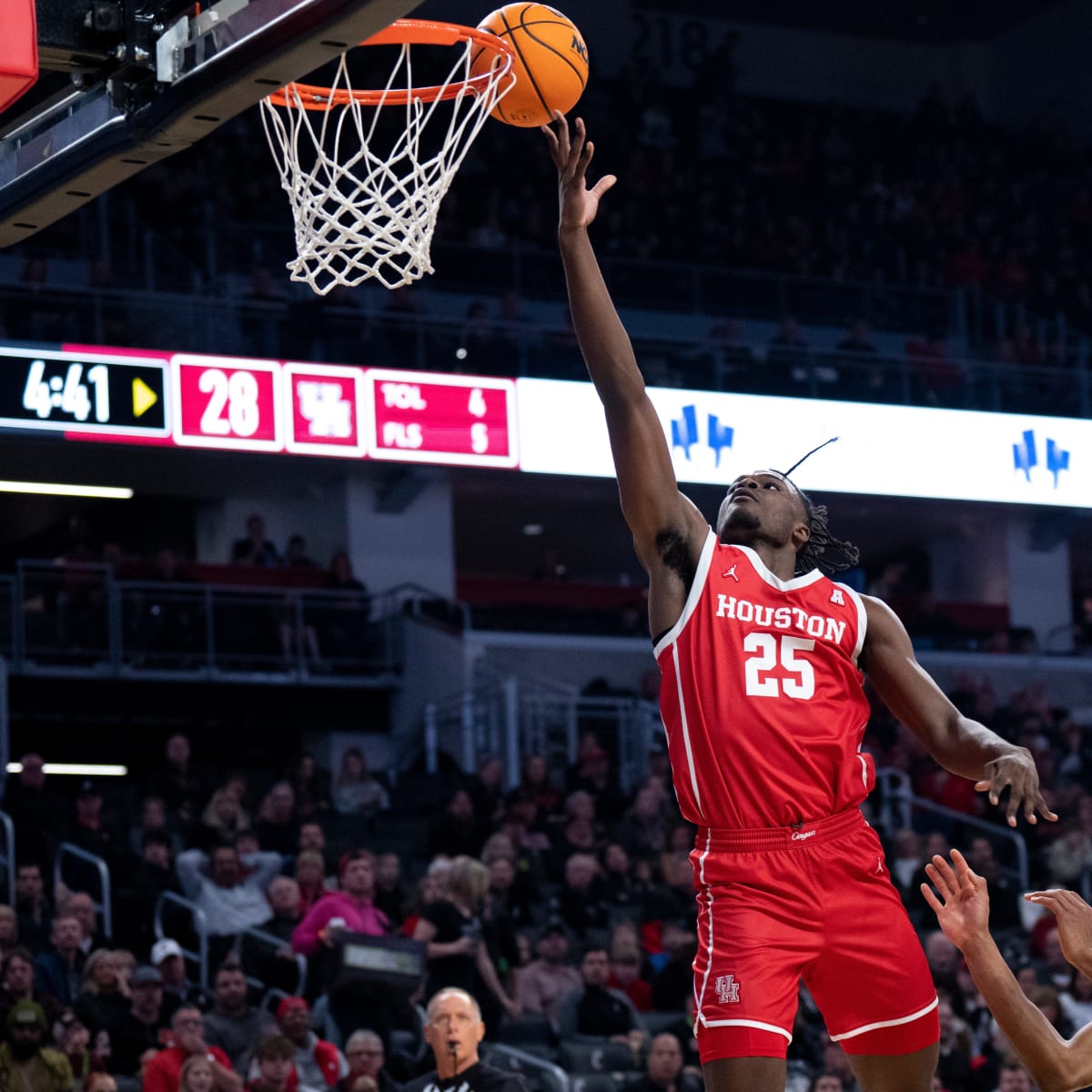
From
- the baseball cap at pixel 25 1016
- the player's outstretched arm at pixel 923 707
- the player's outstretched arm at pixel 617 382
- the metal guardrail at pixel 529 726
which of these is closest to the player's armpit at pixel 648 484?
the player's outstretched arm at pixel 617 382

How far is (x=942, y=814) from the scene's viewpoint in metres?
17.0

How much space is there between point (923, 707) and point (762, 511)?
0.64 metres

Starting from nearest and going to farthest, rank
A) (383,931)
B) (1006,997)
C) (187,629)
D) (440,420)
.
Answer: (1006,997) → (383,931) → (440,420) → (187,629)

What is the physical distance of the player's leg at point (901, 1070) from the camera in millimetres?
4824

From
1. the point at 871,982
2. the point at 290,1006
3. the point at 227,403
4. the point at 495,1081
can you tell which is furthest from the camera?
the point at 227,403

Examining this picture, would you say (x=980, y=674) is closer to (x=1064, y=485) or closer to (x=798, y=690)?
(x=1064, y=485)

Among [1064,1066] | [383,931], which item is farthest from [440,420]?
[1064,1066]

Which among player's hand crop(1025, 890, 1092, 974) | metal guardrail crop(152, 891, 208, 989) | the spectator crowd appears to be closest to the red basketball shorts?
player's hand crop(1025, 890, 1092, 974)

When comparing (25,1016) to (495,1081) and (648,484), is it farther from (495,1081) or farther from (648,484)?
(648,484)

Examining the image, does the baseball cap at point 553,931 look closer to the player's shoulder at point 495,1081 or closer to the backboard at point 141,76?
the player's shoulder at point 495,1081

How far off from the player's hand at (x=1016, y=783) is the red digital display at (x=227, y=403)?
10.6 metres

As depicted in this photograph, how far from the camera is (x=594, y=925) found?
13461 millimetres

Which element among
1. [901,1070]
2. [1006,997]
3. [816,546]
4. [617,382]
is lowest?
[901,1070]

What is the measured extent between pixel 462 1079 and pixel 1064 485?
40.8 ft
